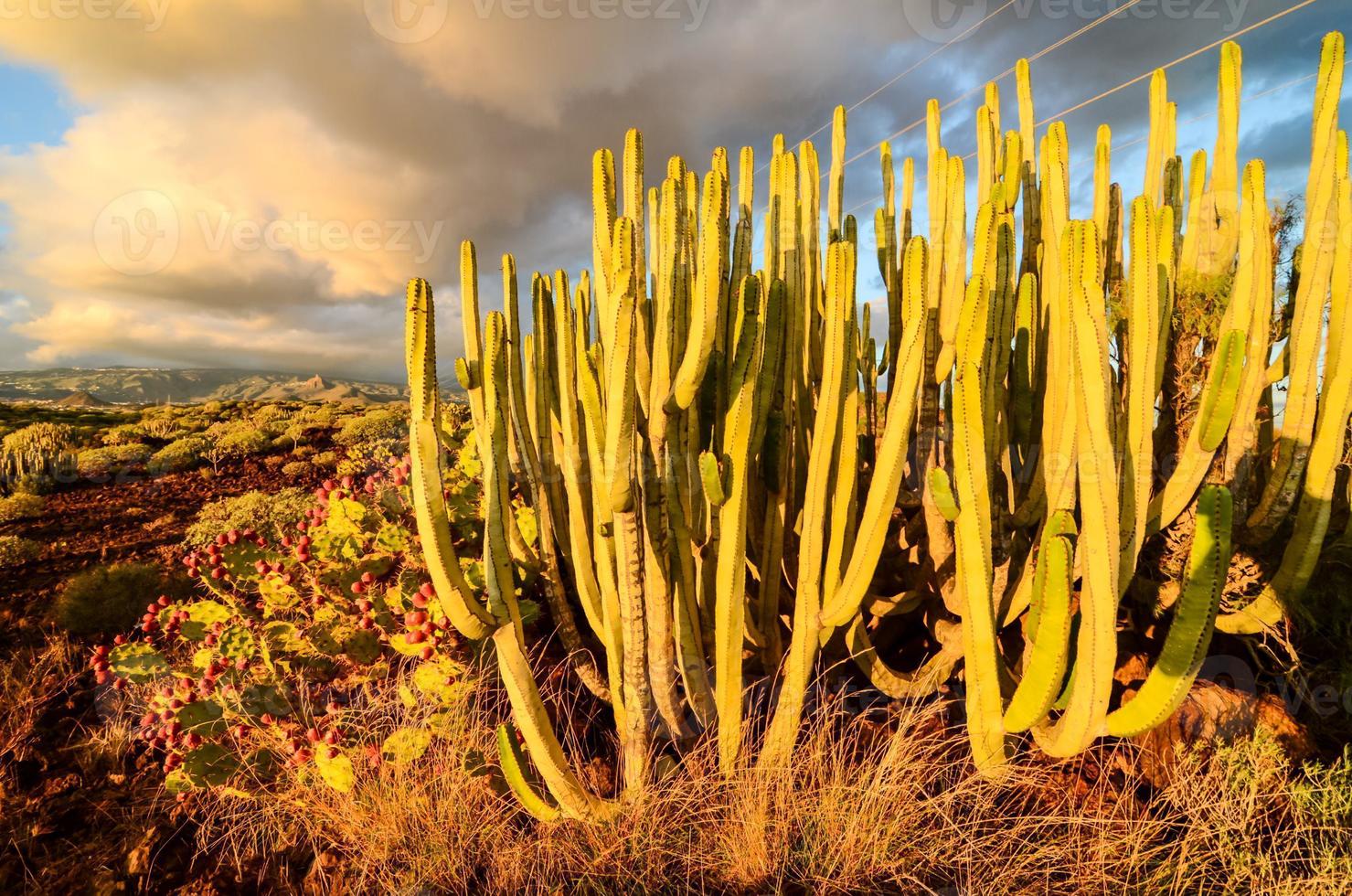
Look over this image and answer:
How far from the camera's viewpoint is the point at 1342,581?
268 centimetres

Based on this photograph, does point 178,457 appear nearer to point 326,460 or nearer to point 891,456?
point 326,460

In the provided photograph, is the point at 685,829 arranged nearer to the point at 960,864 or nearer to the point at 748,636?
the point at 748,636

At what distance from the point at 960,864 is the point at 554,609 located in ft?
5.62

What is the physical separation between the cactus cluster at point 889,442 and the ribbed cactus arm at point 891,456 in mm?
10

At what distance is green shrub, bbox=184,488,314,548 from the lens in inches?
197

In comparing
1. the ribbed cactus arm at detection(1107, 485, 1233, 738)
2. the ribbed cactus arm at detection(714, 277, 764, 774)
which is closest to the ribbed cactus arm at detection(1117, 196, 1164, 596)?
the ribbed cactus arm at detection(1107, 485, 1233, 738)

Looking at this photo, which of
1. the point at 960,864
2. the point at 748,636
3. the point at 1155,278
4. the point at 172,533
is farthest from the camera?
the point at 172,533

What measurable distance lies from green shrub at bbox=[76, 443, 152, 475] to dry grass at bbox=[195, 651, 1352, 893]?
30.1ft

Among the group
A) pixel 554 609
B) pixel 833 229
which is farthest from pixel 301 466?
pixel 833 229

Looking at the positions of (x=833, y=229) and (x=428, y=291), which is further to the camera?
(x=833, y=229)

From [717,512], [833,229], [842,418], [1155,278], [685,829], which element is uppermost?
[833,229]

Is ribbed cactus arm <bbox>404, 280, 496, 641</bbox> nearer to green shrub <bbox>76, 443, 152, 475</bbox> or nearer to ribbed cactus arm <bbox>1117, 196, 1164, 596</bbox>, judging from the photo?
ribbed cactus arm <bbox>1117, 196, 1164, 596</bbox>

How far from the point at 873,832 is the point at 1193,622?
3.70 feet

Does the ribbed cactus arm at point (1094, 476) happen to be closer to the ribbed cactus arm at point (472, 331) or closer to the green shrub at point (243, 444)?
the ribbed cactus arm at point (472, 331)
